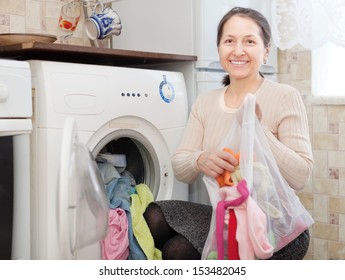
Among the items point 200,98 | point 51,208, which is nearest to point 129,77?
point 200,98

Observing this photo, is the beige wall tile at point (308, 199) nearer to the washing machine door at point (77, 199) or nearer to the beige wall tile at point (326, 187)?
the beige wall tile at point (326, 187)

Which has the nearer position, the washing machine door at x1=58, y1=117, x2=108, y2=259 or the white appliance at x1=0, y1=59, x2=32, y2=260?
the washing machine door at x1=58, y1=117, x2=108, y2=259

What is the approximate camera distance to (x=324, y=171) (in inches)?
93.3

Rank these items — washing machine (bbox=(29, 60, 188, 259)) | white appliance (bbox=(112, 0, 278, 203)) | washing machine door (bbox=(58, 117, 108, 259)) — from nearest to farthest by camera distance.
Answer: washing machine door (bbox=(58, 117, 108, 259))
washing machine (bbox=(29, 60, 188, 259))
white appliance (bbox=(112, 0, 278, 203))

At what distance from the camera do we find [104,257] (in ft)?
5.67

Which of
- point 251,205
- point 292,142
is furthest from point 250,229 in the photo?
point 292,142

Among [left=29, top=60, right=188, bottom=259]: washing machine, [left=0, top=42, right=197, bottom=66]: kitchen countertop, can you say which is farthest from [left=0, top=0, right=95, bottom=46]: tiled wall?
[left=29, top=60, right=188, bottom=259]: washing machine

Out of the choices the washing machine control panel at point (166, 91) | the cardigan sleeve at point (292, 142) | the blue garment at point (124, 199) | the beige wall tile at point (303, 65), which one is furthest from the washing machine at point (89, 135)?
the beige wall tile at point (303, 65)

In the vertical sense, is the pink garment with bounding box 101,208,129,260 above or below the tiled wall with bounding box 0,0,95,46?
below

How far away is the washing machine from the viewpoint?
137 cm

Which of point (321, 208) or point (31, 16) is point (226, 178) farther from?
point (31, 16)

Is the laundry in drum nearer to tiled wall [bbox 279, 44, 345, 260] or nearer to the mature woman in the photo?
the mature woman

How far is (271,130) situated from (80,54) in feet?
2.45

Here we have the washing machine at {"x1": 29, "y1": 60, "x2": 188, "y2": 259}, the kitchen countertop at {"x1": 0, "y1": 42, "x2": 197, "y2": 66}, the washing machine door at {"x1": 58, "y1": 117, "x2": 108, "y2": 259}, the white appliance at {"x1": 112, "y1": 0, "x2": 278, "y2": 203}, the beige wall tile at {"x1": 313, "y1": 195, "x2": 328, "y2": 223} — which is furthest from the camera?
the beige wall tile at {"x1": 313, "y1": 195, "x2": 328, "y2": 223}
